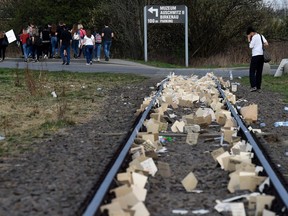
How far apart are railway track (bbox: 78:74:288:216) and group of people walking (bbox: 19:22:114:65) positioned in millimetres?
19772

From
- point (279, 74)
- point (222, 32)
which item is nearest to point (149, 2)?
point (222, 32)

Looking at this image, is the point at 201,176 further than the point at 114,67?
No

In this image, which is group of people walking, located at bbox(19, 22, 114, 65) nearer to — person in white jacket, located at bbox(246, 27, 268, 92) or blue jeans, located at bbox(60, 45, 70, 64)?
blue jeans, located at bbox(60, 45, 70, 64)

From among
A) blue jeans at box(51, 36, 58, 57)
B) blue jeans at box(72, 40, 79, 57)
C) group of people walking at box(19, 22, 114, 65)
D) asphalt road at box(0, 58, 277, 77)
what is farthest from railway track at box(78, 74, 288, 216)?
blue jeans at box(72, 40, 79, 57)

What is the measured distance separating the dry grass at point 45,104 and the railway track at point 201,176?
1.97 m

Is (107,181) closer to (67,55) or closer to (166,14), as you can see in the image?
(67,55)

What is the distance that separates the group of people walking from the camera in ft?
94.9

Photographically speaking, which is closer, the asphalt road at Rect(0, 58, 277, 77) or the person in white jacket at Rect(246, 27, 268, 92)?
the person in white jacket at Rect(246, 27, 268, 92)

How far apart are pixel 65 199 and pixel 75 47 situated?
2967 cm

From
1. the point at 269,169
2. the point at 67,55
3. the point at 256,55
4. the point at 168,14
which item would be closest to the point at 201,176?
the point at 269,169

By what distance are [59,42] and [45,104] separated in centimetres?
1878

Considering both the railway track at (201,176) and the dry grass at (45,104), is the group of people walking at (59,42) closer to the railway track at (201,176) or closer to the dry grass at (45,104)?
the dry grass at (45,104)

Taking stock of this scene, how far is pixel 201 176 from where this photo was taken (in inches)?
254

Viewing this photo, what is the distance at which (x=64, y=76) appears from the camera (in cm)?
2238
